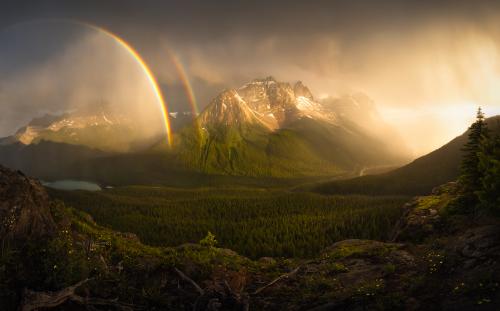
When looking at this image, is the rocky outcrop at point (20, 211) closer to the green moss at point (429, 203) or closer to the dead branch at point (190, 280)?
the dead branch at point (190, 280)

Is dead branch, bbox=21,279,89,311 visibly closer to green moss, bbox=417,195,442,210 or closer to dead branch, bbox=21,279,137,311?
dead branch, bbox=21,279,137,311

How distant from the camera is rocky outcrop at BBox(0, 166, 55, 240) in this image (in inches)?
955

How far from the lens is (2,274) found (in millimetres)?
19734

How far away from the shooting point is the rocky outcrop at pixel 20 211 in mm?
24258

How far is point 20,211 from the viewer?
25734 mm

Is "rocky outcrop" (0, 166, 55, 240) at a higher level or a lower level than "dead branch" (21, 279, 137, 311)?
higher

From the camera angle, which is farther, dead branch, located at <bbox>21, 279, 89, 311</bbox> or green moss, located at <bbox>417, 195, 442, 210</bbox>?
green moss, located at <bbox>417, 195, 442, 210</bbox>

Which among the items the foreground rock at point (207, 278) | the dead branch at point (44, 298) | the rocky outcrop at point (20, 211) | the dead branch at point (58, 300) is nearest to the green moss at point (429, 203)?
the foreground rock at point (207, 278)

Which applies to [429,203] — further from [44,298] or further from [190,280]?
[44,298]

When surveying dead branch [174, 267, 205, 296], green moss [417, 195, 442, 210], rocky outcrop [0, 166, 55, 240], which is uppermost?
rocky outcrop [0, 166, 55, 240]

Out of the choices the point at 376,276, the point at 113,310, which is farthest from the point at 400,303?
the point at 113,310

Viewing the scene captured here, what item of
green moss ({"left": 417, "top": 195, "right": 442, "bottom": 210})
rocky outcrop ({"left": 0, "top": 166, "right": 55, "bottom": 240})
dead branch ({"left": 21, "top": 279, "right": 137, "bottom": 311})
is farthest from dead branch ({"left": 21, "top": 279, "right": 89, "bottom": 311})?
green moss ({"left": 417, "top": 195, "right": 442, "bottom": 210})

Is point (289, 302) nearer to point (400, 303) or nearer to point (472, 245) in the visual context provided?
point (400, 303)

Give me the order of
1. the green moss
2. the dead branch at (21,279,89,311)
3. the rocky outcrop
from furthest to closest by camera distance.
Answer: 1. the green moss
2. the rocky outcrop
3. the dead branch at (21,279,89,311)
